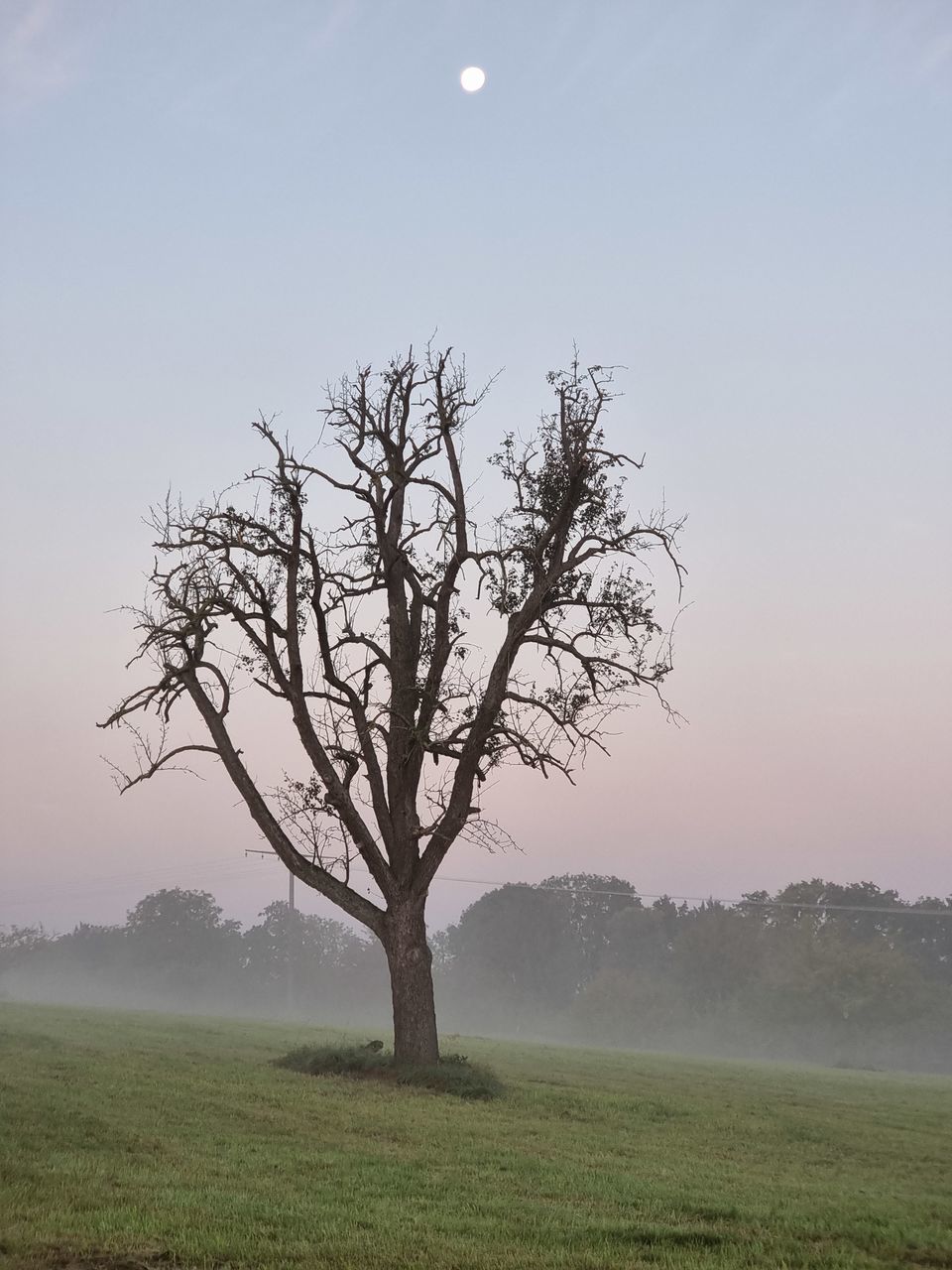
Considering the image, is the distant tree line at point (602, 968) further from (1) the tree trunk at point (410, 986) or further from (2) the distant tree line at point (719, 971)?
(1) the tree trunk at point (410, 986)

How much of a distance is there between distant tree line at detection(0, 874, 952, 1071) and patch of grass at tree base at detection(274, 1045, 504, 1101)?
72370 millimetres

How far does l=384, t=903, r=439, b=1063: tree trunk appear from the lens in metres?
25.4

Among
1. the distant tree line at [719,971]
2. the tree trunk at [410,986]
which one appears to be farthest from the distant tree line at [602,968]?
the tree trunk at [410,986]

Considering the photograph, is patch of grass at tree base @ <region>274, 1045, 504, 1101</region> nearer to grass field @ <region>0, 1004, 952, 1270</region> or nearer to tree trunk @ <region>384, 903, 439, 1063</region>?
tree trunk @ <region>384, 903, 439, 1063</region>

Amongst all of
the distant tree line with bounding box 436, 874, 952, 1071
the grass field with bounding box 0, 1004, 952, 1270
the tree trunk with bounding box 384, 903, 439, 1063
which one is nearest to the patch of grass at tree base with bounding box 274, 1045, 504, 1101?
the tree trunk with bounding box 384, 903, 439, 1063

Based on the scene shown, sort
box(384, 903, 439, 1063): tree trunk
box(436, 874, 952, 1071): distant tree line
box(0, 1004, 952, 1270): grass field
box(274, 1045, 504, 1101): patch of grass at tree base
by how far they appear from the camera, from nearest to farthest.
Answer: box(0, 1004, 952, 1270): grass field, box(274, 1045, 504, 1101): patch of grass at tree base, box(384, 903, 439, 1063): tree trunk, box(436, 874, 952, 1071): distant tree line

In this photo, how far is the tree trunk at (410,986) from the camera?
25.4 metres

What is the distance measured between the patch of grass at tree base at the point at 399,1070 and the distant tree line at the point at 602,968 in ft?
237

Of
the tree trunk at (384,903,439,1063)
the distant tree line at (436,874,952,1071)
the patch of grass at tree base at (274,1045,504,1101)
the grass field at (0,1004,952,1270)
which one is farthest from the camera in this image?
the distant tree line at (436,874,952,1071)

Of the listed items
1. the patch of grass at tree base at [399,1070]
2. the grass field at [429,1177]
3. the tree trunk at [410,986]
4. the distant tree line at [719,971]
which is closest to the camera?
the grass field at [429,1177]

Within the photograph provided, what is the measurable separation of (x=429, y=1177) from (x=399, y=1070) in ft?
39.9

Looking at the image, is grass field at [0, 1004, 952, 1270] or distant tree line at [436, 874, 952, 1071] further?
distant tree line at [436, 874, 952, 1071]

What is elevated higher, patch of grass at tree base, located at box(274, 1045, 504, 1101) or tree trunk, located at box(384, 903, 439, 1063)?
tree trunk, located at box(384, 903, 439, 1063)

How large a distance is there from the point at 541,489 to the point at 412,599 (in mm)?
4308
